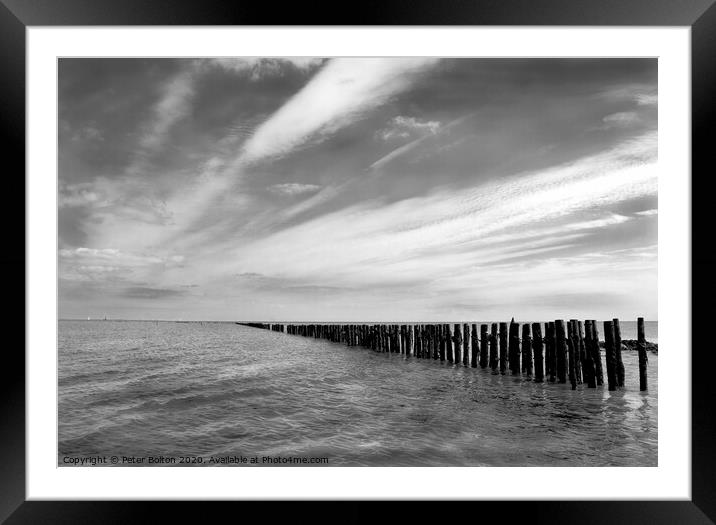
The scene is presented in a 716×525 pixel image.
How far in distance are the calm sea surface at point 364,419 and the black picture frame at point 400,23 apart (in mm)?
1650

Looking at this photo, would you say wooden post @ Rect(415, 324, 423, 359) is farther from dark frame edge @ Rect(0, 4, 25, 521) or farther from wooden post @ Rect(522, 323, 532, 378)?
dark frame edge @ Rect(0, 4, 25, 521)

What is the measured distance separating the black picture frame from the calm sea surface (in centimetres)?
165

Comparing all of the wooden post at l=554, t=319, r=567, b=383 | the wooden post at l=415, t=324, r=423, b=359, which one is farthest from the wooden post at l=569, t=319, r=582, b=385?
the wooden post at l=415, t=324, r=423, b=359

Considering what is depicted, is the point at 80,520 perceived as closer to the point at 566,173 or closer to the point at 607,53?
the point at 607,53

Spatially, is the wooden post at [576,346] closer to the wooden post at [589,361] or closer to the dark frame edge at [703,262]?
the wooden post at [589,361]

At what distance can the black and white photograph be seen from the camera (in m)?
6.03

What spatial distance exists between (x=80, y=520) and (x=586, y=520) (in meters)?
3.65

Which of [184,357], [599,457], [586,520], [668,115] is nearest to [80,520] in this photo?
[586,520]

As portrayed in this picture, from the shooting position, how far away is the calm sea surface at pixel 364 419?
17.1ft

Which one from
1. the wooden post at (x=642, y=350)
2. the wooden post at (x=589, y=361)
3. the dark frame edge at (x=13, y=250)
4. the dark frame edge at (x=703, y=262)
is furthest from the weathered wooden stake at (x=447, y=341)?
the dark frame edge at (x=13, y=250)

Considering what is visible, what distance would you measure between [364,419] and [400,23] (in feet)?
17.9

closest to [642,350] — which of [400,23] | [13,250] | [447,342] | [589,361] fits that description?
[589,361]

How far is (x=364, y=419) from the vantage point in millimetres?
6785

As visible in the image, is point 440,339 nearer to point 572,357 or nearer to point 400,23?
point 572,357
